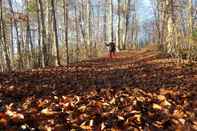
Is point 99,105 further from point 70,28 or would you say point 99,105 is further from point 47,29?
point 70,28

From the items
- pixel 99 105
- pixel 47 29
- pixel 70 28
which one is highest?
pixel 70 28

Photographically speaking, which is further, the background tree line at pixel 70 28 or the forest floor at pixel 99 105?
the background tree line at pixel 70 28

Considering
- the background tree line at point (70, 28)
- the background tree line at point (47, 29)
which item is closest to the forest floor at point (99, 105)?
the background tree line at point (70, 28)

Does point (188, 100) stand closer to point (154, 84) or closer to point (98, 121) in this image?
point (154, 84)

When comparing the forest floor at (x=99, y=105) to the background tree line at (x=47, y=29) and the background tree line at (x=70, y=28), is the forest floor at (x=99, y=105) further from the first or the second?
the background tree line at (x=47, y=29)

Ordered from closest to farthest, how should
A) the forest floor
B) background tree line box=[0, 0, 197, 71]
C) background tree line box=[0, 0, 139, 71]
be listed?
the forest floor < background tree line box=[0, 0, 197, 71] < background tree line box=[0, 0, 139, 71]

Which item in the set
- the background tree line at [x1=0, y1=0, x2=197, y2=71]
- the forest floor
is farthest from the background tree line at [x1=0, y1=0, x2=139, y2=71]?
the forest floor

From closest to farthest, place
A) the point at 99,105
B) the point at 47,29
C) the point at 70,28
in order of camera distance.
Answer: the point at 99,105
the point at 47,29
the point at 70,28

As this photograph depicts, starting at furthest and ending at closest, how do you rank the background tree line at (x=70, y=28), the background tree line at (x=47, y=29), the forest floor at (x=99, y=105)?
the background tree line at (x=47, y=29), the background tree line at (x=70, y=28), the forest floor at (x=99, y=105)

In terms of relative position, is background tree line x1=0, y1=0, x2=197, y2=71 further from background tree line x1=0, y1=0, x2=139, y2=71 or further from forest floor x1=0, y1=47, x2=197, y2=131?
forest floor x1=0, y1=47, x2=197, y2=131

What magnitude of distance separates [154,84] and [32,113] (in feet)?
13.5

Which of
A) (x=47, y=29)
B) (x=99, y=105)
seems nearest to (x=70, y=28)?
(x=47, y=29)

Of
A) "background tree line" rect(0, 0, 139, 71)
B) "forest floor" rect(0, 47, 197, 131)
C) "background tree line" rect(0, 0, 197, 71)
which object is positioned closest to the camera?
"forest floor" rect(0, 47, 197, 131)

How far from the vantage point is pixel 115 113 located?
288 inches
